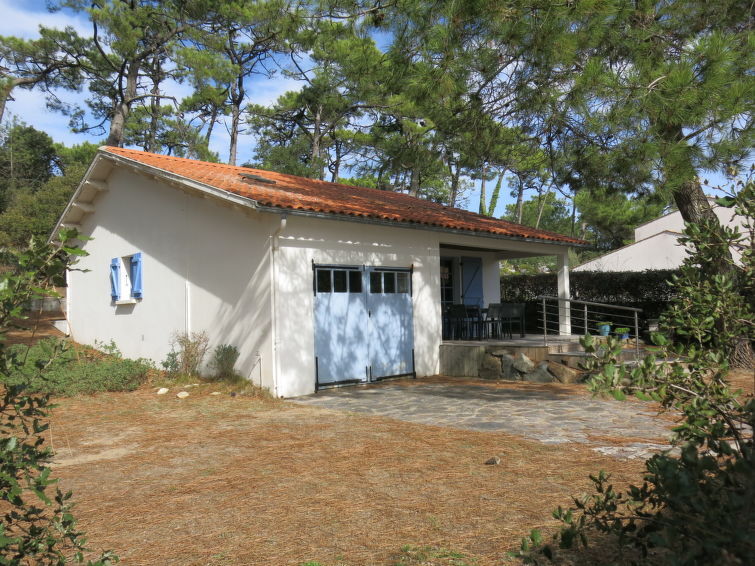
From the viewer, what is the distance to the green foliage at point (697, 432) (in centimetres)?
163

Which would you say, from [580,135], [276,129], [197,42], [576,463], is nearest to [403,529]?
[576,463]

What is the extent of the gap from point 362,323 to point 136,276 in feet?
17.5

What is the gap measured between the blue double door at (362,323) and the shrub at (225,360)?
1464mm

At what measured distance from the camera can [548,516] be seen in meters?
3.75

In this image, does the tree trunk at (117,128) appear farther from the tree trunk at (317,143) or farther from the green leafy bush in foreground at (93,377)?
the green leafy bush in foreground at (93,377)

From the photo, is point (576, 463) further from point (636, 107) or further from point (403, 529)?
point (636, 107)

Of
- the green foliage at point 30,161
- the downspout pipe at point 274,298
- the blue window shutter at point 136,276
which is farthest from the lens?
the green foliage at point 30,161

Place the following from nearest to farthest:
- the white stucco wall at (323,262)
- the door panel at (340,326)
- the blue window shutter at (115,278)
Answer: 1. the white stucco wall at (323,262)
2. the door panel at (340,326)
3. the blue window shutter at (115,278)

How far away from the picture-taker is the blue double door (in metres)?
9.77

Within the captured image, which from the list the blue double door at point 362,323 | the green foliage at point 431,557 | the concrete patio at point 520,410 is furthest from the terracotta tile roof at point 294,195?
the green foliage at point 431,557

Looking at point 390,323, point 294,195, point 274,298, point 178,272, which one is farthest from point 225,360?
point 294,195

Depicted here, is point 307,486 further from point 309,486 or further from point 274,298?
point 274,298

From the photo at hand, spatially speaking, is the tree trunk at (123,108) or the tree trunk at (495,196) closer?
the tree trunk at (123,108)

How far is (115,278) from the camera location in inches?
516
